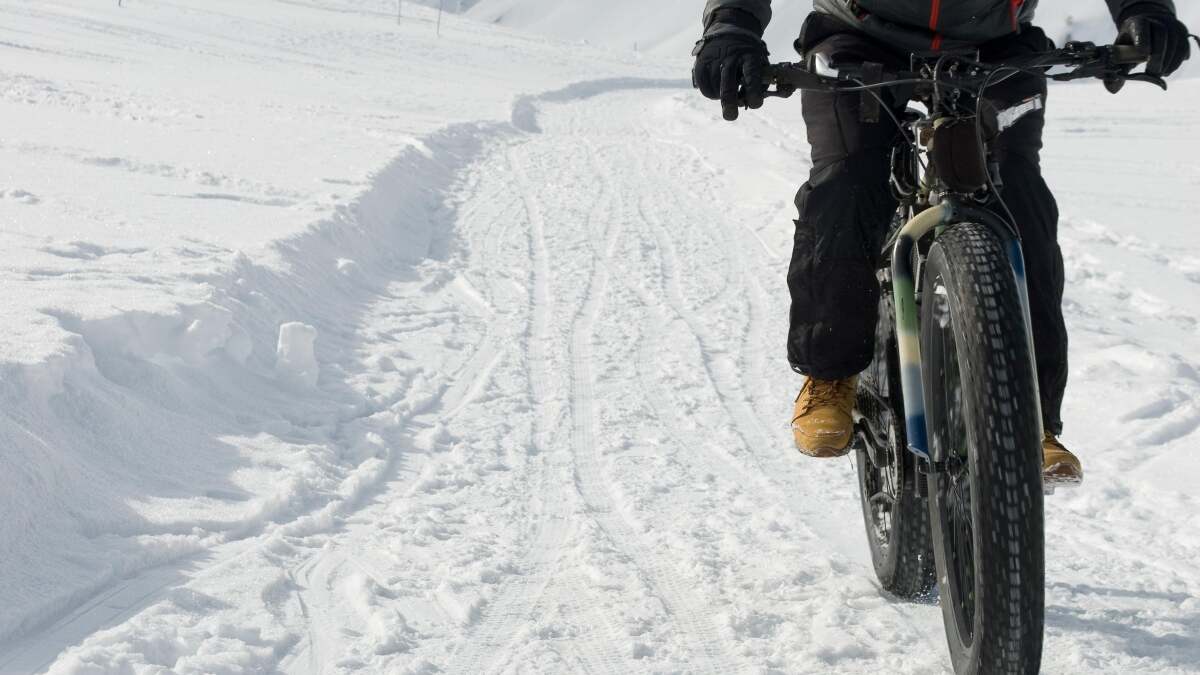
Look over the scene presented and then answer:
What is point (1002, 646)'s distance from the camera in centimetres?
213

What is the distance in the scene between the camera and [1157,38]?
2.71m

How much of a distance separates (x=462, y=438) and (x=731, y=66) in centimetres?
225

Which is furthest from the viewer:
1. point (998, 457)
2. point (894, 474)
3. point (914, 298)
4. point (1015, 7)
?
point (1015, 7)

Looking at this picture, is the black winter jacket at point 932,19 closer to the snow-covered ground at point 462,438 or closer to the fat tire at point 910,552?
the fat tire at point 910,552

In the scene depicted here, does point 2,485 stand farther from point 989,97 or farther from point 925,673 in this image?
point 989,97

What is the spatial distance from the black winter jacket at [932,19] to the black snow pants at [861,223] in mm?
81

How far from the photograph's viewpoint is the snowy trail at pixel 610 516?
2725 millimetres

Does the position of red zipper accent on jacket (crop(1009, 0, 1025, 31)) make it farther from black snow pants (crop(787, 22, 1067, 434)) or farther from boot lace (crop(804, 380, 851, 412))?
boot lace (crop(804, 380, 851, 412))

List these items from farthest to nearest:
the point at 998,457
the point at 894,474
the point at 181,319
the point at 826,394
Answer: the point at 181,319 → the point at 826,394 → the point at 894,474 → the point at 998,457

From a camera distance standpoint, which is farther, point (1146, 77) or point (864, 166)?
point (864, 166)

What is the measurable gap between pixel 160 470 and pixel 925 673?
2.47 metres

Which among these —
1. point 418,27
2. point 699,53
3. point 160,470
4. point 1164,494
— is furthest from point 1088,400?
point 418,27

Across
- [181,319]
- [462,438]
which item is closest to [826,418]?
[462,438]

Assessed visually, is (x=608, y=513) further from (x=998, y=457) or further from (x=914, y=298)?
(x=998, y=457)
